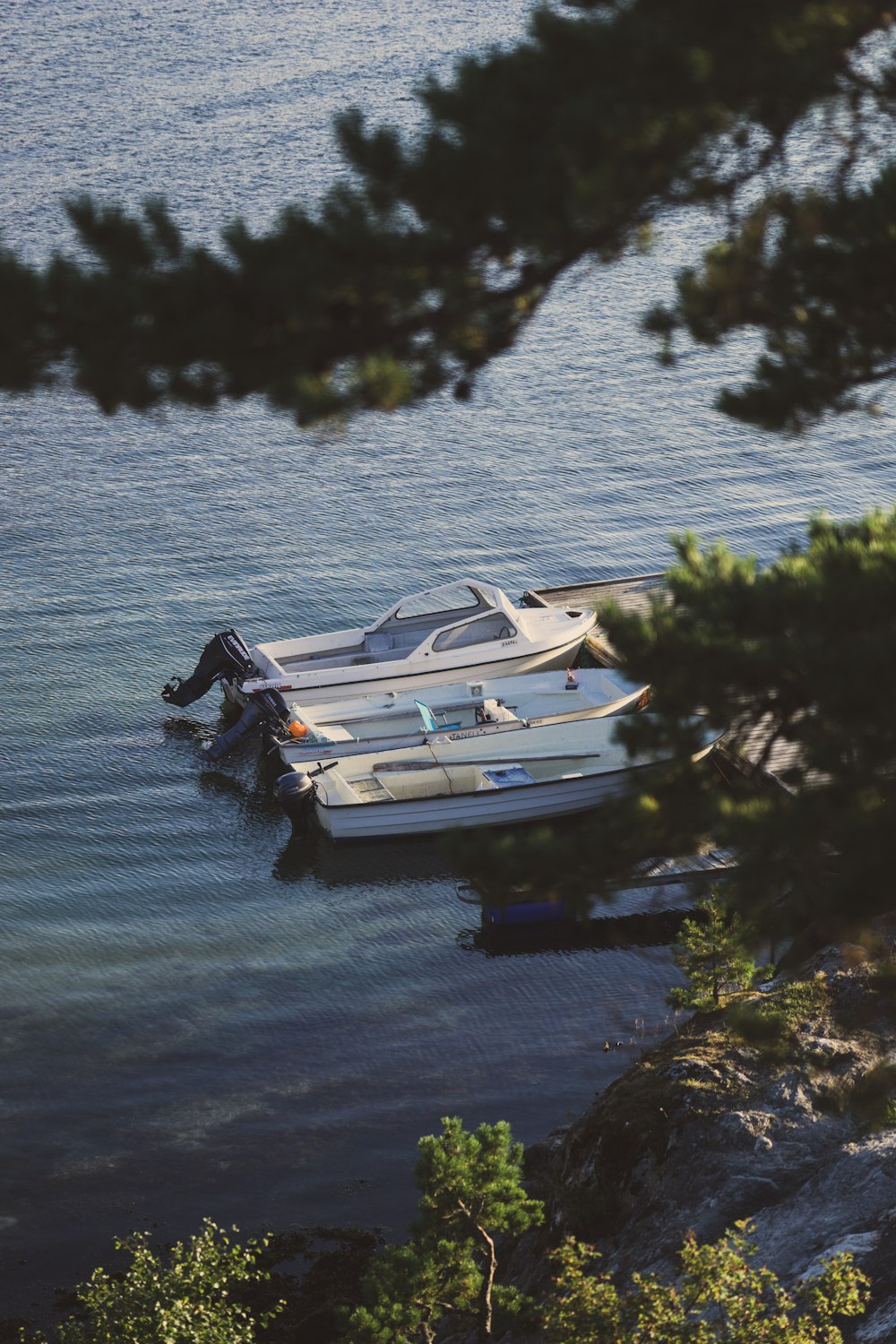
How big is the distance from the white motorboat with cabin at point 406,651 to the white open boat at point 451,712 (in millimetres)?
282

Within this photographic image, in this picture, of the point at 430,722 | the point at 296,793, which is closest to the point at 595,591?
the point at 430,722

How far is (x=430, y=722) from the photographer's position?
68.9ft

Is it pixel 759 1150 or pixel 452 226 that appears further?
pixel 759 1150

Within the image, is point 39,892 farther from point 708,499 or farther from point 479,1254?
point 708,499

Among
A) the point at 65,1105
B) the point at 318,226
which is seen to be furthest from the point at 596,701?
the point at 318,226

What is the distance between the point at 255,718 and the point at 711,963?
405 inches

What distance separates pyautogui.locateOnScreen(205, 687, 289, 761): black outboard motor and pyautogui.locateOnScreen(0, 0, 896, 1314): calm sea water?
46 cm

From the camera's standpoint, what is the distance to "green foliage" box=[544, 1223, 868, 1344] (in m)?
7.59

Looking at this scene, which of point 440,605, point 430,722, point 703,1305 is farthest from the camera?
point 440,605

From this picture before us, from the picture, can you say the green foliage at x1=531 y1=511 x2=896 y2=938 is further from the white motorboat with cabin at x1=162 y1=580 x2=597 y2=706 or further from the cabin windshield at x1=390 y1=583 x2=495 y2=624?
the cabin windshield at x1=390 y1=583 x2=495 y2=624

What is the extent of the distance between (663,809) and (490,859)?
878 millimetres

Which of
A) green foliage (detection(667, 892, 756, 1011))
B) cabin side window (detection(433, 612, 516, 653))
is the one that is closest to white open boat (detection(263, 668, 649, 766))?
cabin side window (detection(433, 612, 516, 653))

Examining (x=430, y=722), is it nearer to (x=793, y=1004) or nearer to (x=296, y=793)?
(x=296, y=793)

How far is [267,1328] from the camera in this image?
1129 cm
